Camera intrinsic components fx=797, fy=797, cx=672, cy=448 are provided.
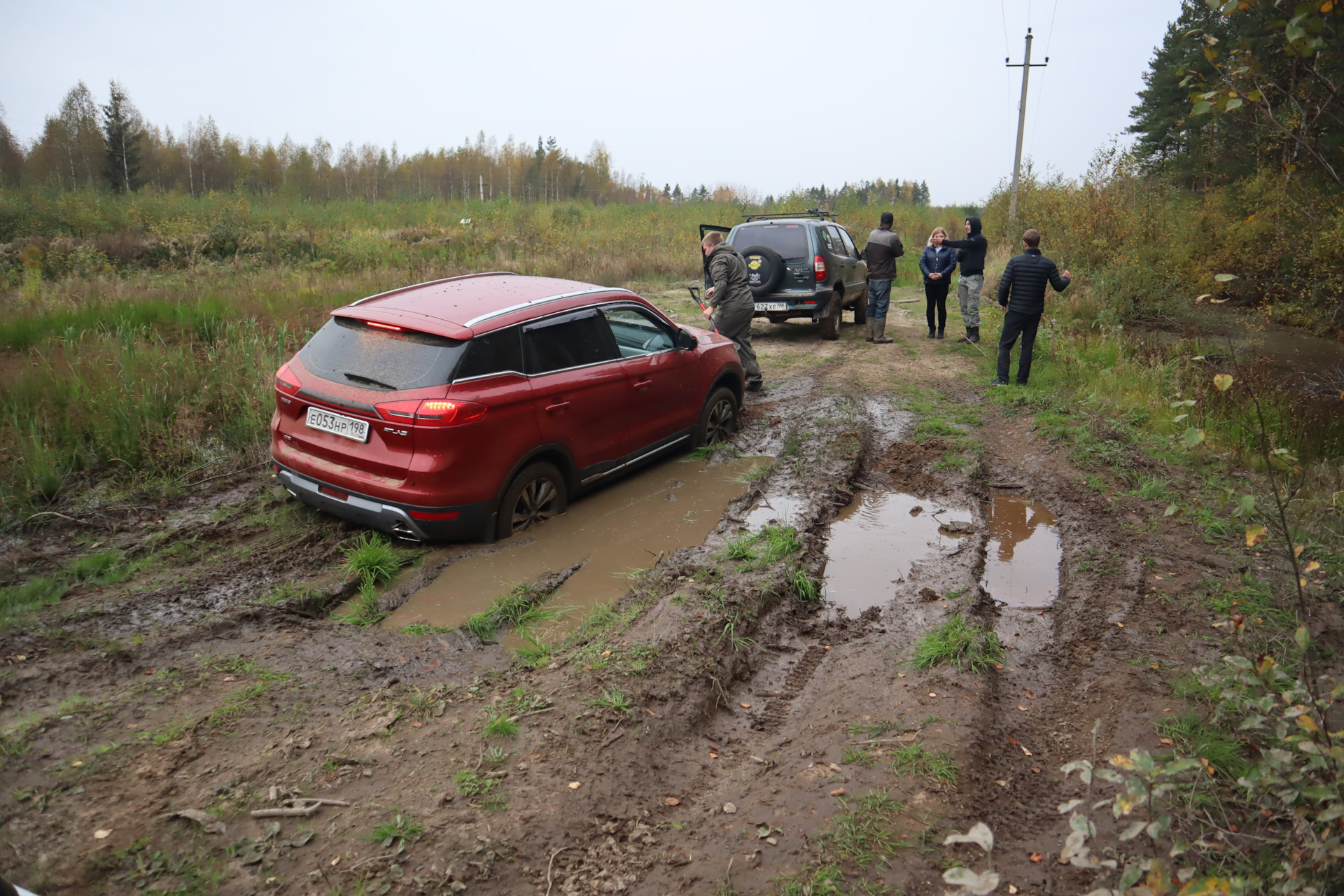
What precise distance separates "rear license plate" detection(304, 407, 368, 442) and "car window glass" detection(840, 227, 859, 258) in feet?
36.9

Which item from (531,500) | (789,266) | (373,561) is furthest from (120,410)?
(789,266)

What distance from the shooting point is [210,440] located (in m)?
6.93

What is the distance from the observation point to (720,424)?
823 cm

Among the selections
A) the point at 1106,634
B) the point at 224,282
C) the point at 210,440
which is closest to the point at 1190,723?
the point at 1106,634

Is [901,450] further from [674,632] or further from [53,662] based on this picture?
[53,662]

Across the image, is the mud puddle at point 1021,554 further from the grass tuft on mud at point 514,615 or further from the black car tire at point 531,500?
the black car tire at point 531,500

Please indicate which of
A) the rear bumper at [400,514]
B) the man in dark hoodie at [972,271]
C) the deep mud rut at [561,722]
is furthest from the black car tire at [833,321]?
the rear bumper at [400,514]

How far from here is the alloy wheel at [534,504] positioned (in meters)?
5.76

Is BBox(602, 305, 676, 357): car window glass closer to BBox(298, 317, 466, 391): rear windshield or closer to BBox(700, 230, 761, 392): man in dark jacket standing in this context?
BBox(298, 317, 466, 391): rear windshield

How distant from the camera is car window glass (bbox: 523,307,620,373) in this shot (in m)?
5.79

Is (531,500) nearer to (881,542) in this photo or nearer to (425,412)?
(425,412)

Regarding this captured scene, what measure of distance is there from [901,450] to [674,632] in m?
4.55

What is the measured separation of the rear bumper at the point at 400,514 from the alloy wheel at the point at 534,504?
0.38 meters

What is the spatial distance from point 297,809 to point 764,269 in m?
11.2
